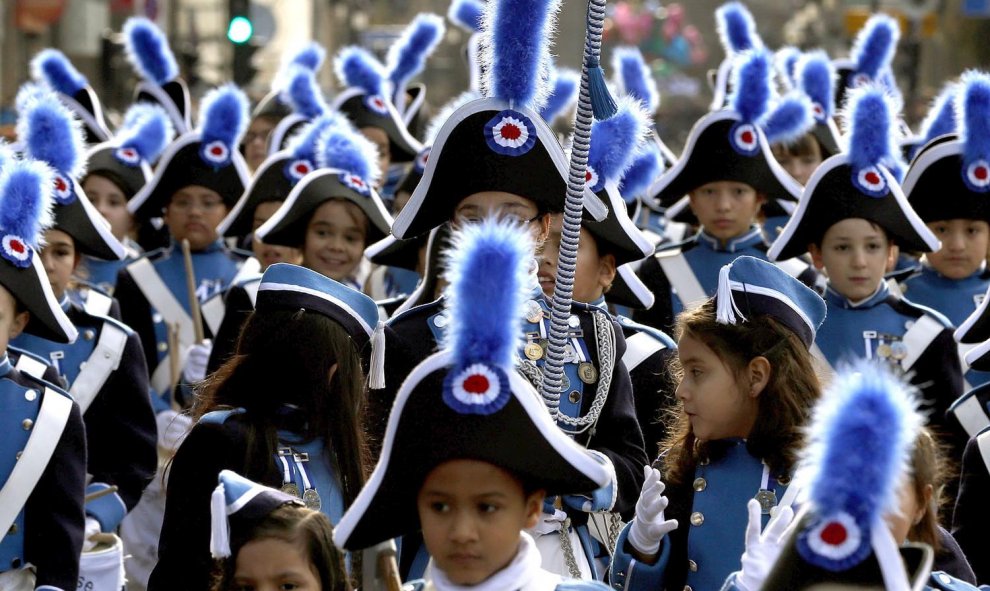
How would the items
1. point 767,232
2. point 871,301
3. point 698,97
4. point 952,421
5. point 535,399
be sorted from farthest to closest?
1. point 698,97
2. point 767,232
3. point 871,301
4. point 952,421
5. point 535,399

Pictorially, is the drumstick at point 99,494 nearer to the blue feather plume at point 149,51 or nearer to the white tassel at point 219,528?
the white tassel at point 219,528

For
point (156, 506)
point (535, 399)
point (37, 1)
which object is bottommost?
point (156, 506)

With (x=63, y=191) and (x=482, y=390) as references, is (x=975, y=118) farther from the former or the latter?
(x=482, y=390)

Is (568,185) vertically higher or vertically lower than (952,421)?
higher

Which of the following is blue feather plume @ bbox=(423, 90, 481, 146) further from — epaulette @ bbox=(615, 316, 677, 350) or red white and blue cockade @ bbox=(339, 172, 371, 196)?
epaulette @ bbox=(615, 316, 677, 350)

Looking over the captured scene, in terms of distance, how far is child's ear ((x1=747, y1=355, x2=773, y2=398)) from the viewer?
523cm

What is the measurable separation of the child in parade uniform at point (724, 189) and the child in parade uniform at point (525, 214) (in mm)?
3046

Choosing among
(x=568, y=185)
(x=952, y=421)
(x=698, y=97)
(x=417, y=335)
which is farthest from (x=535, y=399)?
(x=698, y=97)

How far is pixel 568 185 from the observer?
5012 millimetres

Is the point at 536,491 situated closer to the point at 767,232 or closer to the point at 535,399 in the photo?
the point at 535,399

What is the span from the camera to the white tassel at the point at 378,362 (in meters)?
5.09

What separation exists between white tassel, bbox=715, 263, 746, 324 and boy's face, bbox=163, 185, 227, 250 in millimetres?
4482

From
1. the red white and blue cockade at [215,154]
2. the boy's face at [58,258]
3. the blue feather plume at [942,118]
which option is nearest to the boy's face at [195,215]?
the red white and blue cockade at [215,154]

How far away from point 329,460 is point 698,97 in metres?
44.5
